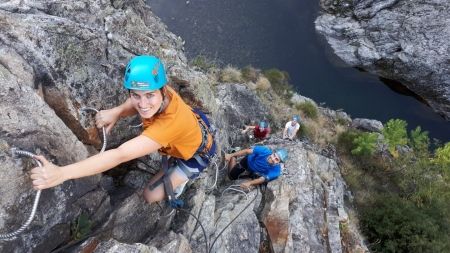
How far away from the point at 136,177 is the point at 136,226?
0.72 m

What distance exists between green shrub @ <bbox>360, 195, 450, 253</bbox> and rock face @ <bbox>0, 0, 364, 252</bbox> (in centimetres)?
442

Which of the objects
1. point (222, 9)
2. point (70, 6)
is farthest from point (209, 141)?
point (222, 9)

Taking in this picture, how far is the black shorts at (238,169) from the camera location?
9.35 metres

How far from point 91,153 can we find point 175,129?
1.46 meters

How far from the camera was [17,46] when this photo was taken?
4.61m

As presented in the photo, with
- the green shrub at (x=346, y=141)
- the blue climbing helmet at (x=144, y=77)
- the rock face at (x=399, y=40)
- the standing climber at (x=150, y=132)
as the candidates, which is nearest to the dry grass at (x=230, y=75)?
the green shrub at (x=346, y=141)

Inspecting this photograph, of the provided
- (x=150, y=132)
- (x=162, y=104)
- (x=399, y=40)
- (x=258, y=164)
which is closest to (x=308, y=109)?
(x=399, y=40)

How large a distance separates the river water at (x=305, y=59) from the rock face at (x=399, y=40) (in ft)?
2.06

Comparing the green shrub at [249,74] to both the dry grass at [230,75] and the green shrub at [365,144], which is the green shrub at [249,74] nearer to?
the dry grass at [230,75]

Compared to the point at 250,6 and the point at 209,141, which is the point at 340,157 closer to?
the point at 250,6

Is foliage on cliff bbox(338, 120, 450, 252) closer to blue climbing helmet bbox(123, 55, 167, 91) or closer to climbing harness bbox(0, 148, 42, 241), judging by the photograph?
blue climbing helmet bbox(123, 55, 167, 91)

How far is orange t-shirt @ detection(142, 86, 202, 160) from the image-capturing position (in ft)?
13.9

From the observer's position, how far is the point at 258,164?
9211mm

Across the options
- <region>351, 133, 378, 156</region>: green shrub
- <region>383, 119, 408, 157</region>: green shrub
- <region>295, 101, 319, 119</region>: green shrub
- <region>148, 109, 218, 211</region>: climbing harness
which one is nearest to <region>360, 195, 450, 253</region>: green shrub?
<region>351, 133, 378, 156</region>: green shrub
